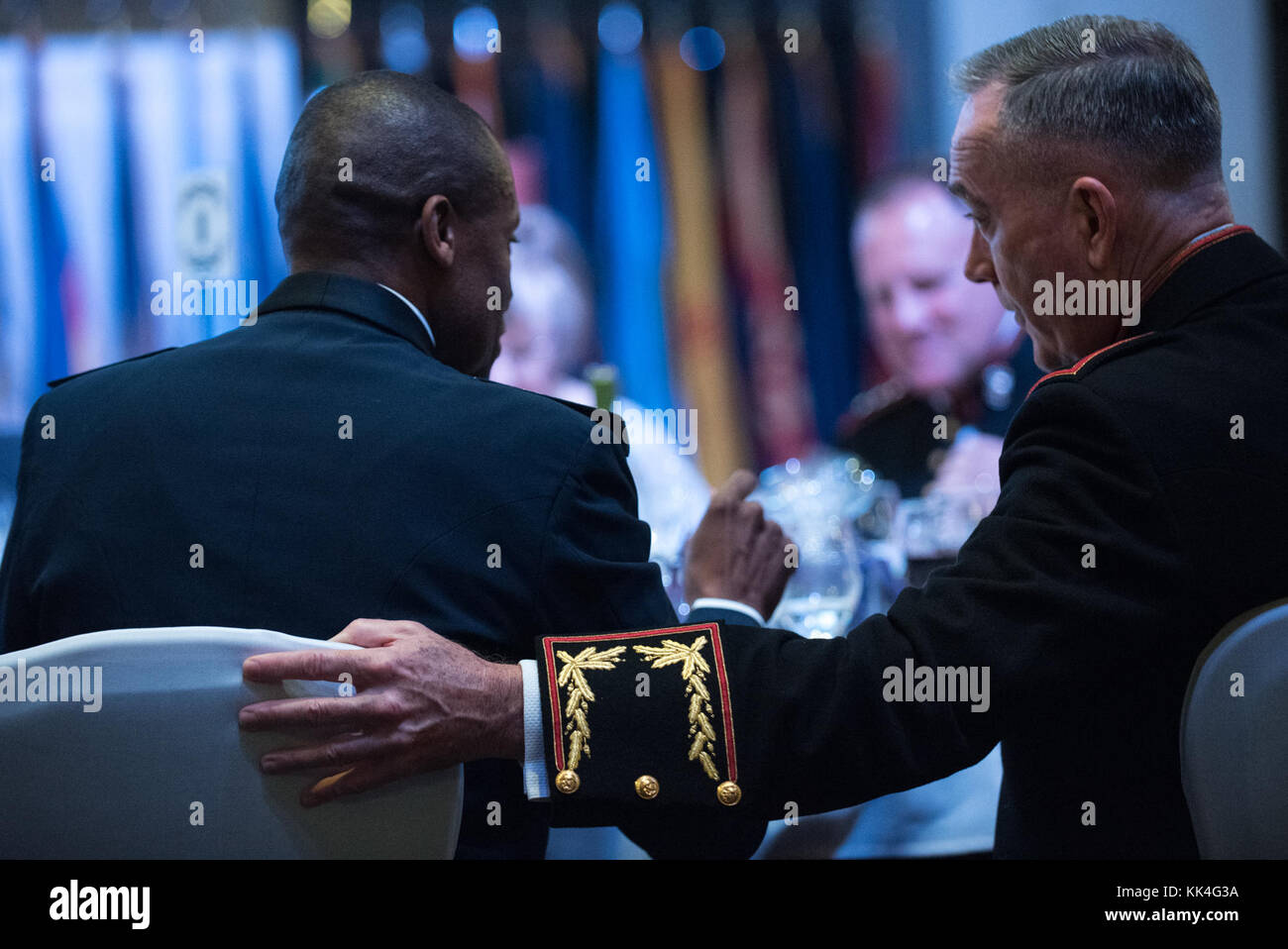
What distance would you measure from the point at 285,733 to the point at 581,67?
10.8 ft

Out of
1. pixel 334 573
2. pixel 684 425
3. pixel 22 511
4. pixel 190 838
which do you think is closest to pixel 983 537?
pixel 334 573

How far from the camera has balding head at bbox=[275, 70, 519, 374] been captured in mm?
1098

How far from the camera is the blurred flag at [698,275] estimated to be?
12.2 feet

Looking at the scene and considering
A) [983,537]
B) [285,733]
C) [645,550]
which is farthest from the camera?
[645,550]

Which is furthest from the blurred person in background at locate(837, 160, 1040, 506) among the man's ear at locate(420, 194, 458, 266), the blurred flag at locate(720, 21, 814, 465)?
the man's ear at locate(420, 194, 458, 266)

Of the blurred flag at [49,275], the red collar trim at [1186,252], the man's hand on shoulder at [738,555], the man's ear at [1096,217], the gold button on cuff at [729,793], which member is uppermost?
the blurred flag at [49,275]

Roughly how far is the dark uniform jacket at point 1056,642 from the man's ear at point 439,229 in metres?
0.45

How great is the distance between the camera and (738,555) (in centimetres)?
122

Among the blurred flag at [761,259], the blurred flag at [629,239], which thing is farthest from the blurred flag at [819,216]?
the blurred flag at [629,239]

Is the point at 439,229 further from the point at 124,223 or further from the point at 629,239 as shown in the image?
the point at 124,223

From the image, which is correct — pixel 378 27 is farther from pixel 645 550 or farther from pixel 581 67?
pixel 645 550

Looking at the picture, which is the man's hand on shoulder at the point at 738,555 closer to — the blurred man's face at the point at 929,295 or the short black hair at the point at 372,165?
the short black hair at the point at 372,165

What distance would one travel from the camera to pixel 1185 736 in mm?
824

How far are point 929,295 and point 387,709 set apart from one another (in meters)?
2.84
